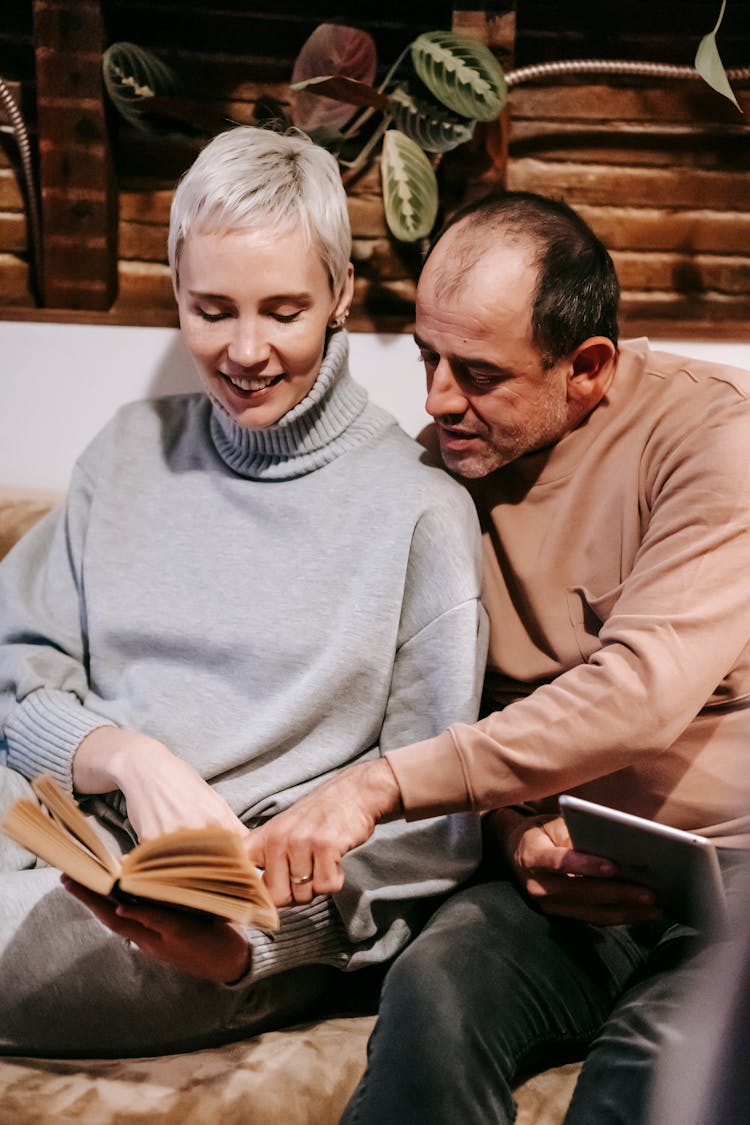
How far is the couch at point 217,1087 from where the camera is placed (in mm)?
1186

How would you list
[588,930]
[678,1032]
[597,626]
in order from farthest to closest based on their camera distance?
[597,626]
[588,930]
[678,1032]

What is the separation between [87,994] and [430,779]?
1.50 ft

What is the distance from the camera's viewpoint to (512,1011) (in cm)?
125

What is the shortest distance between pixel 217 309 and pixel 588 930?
0.88m

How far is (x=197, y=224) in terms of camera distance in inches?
55.9

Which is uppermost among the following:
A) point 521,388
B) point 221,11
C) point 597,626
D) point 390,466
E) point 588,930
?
point 221,11

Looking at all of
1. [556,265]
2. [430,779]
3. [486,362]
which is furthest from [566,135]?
[430,779]

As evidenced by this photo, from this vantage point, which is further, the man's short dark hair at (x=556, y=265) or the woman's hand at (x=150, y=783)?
the man's short dark hair at (x=556, y=265)

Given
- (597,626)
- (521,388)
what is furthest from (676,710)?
(521,388)

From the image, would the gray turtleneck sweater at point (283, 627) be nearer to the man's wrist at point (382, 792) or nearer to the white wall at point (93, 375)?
the man's wrist at point (382, 792)

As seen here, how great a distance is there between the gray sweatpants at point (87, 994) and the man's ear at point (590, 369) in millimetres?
841

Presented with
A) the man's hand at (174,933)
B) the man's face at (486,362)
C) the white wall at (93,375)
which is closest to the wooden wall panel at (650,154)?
the white wall at (93,375)

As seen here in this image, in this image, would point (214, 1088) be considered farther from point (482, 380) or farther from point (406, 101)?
point (406, 101)

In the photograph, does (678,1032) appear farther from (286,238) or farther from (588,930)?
(286,238)
